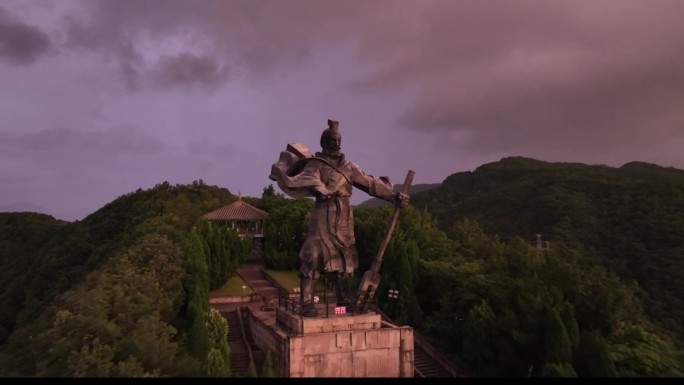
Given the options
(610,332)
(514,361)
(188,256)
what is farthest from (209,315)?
(610,332)

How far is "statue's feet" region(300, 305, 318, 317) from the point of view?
13.9 meters

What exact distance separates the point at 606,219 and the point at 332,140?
38.5 m

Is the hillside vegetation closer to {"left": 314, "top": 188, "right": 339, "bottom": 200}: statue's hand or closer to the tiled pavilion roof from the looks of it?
the tiled pavilion roof

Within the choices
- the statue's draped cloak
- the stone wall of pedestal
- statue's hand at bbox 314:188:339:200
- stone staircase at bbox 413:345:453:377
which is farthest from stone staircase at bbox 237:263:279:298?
statue's hand at bbox 314:188:339:200

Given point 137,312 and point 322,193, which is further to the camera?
point 137,312

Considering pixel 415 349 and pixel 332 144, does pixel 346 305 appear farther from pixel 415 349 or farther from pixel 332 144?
pixel 415 349

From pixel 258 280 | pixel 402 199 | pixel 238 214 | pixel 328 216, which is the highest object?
pixel 238 214

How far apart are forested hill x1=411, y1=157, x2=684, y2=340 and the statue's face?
84.1 ft

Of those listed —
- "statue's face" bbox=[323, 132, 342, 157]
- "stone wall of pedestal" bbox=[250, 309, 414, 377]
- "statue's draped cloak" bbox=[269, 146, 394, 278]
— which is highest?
"statue's face" bbox=[323, 132, 342, 157]

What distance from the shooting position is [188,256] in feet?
68.0

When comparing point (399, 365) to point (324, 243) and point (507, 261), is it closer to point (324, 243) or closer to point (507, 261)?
point (324, 243)

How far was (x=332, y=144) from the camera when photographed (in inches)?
567

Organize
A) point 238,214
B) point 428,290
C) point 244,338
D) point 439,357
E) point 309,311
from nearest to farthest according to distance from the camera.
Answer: point 309,311, point 244,338, point 439,357, point 428,290, point 238,214

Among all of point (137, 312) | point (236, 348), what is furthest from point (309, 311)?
point (137, 312)
